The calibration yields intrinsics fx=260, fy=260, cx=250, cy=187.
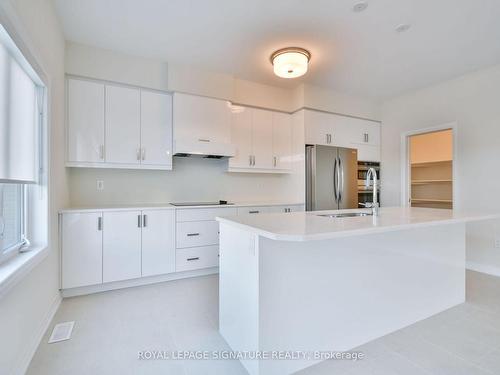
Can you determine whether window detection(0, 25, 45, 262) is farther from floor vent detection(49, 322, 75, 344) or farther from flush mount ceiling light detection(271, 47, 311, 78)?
flush mount ceiling light detection(271, 47, 311, 78)

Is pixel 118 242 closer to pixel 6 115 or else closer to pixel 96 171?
pixel 96 171

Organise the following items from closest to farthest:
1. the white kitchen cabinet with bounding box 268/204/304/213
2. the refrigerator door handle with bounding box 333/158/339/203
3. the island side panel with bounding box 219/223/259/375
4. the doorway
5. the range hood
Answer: the island side panel with bounding box 219/223/259/375 < the range hood < the white kitchen cabinet with bounding box 268/204/304/213 < the refrigerator door handle with bounding box 333/158/339/203 < the doorway

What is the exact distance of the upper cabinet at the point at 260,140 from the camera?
12.4 feet

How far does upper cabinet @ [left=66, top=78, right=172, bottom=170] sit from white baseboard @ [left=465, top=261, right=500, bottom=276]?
4231mm

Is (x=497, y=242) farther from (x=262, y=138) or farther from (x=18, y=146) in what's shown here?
(x=18, y=146)

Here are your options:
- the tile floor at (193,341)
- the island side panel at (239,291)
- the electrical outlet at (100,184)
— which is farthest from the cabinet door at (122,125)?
the island side panel at (239,291)

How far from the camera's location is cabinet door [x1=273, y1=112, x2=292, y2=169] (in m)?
4.07

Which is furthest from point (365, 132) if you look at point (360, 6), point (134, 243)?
point (134, 243)

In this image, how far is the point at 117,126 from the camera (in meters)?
3.03

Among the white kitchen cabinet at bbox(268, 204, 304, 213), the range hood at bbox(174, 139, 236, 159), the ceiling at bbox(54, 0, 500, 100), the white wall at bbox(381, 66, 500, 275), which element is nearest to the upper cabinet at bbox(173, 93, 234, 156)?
the range hood at bbox(174, 139, 236, 159)

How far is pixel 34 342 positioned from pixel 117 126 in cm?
217

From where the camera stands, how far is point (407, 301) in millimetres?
2078

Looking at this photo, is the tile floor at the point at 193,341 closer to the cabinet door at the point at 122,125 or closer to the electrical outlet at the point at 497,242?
the electrical outlet at the point at 497,242

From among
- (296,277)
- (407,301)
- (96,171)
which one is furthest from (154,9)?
(407,301)
